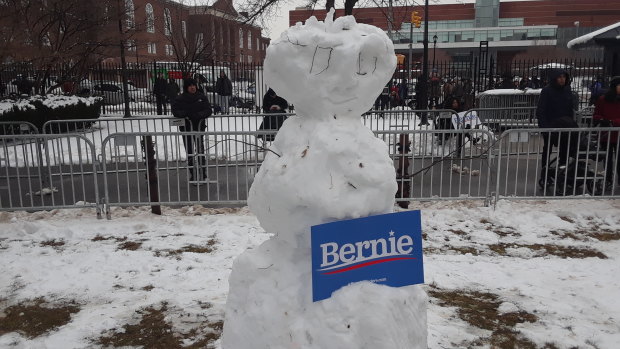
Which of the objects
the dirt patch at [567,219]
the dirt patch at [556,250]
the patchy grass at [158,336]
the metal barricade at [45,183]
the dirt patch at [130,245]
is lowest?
the patchy grass at [158,336]

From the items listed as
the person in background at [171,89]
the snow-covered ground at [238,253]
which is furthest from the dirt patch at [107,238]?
the person in background at [171,89]

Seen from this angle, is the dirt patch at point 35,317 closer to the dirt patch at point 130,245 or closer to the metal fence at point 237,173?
the dirt patch at point 130,245

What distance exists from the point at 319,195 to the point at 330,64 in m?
0.72

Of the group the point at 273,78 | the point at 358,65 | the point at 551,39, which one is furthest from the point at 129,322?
the point at 551,39

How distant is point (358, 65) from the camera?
2.91 metres

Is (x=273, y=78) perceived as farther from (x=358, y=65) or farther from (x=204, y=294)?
(x=204, y=294)

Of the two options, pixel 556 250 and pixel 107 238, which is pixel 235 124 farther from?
pixel 556 250

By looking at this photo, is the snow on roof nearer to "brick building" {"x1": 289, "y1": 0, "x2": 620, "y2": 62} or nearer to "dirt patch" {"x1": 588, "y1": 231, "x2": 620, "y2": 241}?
"dirt patch" {"x1": 588, "y1": 231, "x2": 620, "y2": 241}

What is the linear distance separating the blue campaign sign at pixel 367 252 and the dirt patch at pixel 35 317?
2962 mm

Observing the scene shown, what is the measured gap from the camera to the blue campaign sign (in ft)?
8.53

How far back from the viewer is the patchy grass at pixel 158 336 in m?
4.17

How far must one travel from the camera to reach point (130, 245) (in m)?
6.32

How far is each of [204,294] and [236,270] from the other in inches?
86.4

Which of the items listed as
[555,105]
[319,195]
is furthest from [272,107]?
[319,195]
